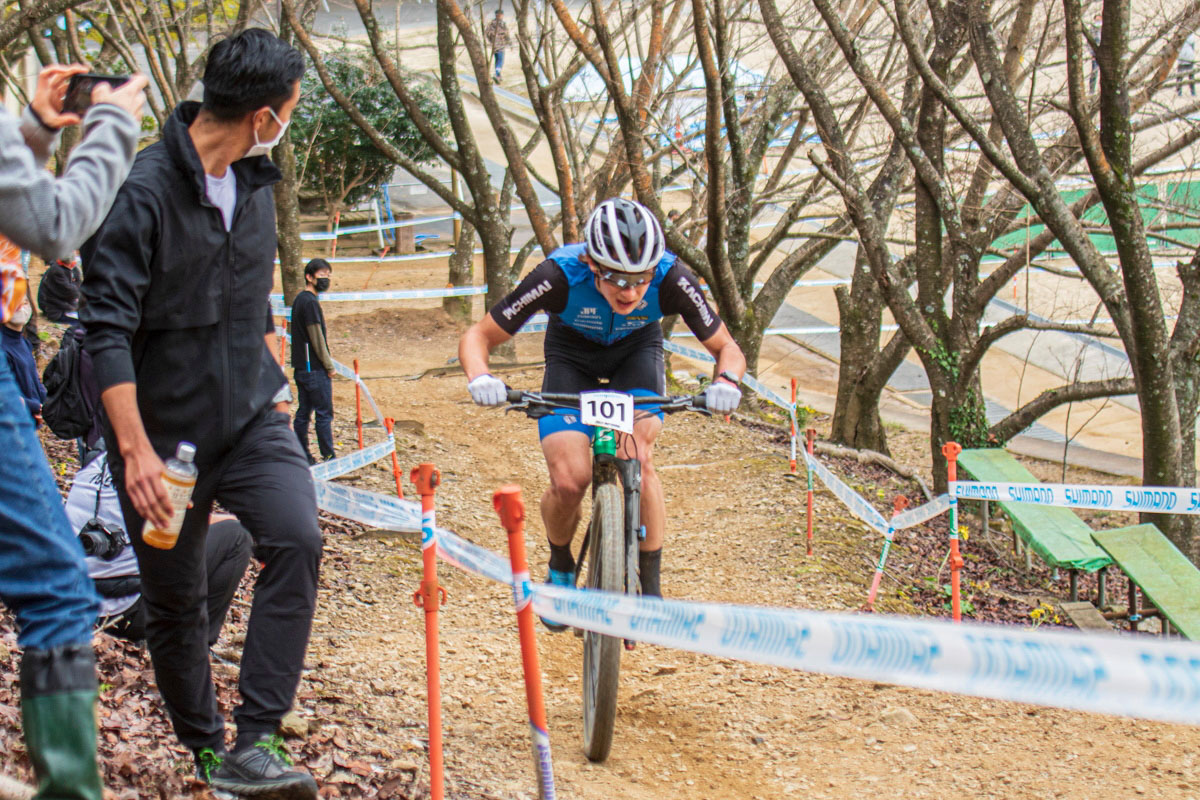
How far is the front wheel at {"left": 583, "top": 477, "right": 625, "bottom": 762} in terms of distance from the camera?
4488 mm

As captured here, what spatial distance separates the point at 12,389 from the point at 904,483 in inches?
412

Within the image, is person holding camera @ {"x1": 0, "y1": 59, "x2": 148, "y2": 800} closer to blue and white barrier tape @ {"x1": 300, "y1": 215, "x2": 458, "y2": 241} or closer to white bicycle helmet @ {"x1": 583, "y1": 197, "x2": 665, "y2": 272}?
white bicycle helmet @ {"x1": 583, "y1": 197, "x2": 665, "y2": 272}

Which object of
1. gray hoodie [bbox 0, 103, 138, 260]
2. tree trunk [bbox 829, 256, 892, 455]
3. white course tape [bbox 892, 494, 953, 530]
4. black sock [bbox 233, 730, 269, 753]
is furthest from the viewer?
tree trunk [bbox 829, 256, 892, 455]

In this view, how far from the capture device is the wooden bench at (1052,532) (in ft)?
25.1

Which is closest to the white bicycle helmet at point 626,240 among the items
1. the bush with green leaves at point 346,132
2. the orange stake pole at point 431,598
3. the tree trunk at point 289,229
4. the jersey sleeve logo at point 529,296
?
the jersey sleeve logo at point 529,296

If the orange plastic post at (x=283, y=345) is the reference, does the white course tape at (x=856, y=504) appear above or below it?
below

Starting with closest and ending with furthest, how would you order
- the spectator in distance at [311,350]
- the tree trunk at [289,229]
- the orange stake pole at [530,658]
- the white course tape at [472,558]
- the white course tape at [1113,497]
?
the orange stake pole at [530,658] → the white course tape at [472,558] → the white course tape at [1113,497] → the spectator in distance at [311,350] → the tree trunk at [289,229]

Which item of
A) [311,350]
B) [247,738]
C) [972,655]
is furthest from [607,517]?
[311,350]

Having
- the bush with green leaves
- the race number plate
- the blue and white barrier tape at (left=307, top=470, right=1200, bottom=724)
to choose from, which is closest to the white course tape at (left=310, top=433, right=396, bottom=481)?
the race number plate

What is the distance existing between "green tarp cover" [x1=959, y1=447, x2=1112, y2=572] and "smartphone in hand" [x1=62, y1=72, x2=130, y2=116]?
6934mm

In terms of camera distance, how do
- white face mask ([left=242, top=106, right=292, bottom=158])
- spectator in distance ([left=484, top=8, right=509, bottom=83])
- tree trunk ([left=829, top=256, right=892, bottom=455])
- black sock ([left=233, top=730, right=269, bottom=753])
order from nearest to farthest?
black sock ([left=233, top=730, right=269, bottom=753])
white face mask ([left=242, top=106, right=292, bottom=158])
tree trunk ([left=829, top=256, right=892, bottom=455])
spectator in distance ([left=484, top=8, right=509, bottom=83])

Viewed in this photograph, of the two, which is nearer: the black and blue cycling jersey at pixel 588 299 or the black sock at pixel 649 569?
the black sock at pixel 649 569

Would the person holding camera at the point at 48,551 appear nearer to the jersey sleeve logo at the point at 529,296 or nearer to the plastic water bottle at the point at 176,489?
the plastic water bottle at the point at 176,489

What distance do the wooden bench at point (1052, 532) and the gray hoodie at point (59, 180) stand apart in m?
6.93
